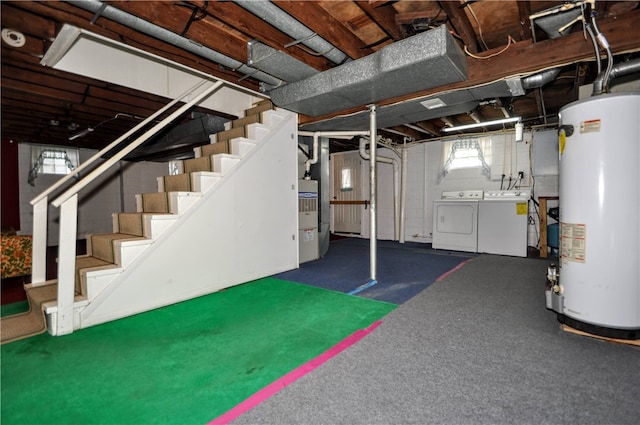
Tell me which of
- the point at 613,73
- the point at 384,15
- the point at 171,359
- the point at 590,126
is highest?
the point at 384,15

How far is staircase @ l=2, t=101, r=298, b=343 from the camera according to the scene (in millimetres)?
2467

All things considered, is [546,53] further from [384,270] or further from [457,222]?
[457,222]

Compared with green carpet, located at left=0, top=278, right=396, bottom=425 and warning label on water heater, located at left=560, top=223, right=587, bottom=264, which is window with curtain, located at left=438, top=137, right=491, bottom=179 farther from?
green carpet, located at left=0, top=278, right=396, bottom=425

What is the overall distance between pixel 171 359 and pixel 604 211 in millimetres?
3112

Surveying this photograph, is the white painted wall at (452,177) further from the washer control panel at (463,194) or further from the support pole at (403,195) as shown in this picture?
the washer control panel at (463,194)

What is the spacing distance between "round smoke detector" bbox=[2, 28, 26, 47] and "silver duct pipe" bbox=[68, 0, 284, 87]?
3.13ft

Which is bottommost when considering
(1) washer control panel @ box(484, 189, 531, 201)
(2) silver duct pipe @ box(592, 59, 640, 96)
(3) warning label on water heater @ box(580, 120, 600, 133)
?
(1) washer control panel @ box(484, 189, 531, 201)

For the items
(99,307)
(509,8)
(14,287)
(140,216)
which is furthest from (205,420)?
(14,287)

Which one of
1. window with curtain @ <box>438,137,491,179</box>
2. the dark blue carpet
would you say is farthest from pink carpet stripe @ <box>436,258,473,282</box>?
window with curtain @ <box>438,137,491,179</box>

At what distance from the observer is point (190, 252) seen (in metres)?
3.00

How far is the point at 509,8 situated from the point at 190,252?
365 cm

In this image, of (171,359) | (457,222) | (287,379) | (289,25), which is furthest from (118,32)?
(457,222)

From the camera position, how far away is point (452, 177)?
22.0 ft

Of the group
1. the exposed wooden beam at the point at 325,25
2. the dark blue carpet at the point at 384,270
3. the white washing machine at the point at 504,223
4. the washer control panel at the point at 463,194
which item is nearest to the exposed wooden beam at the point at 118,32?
the exposed wooden beam at the point at 325,25
